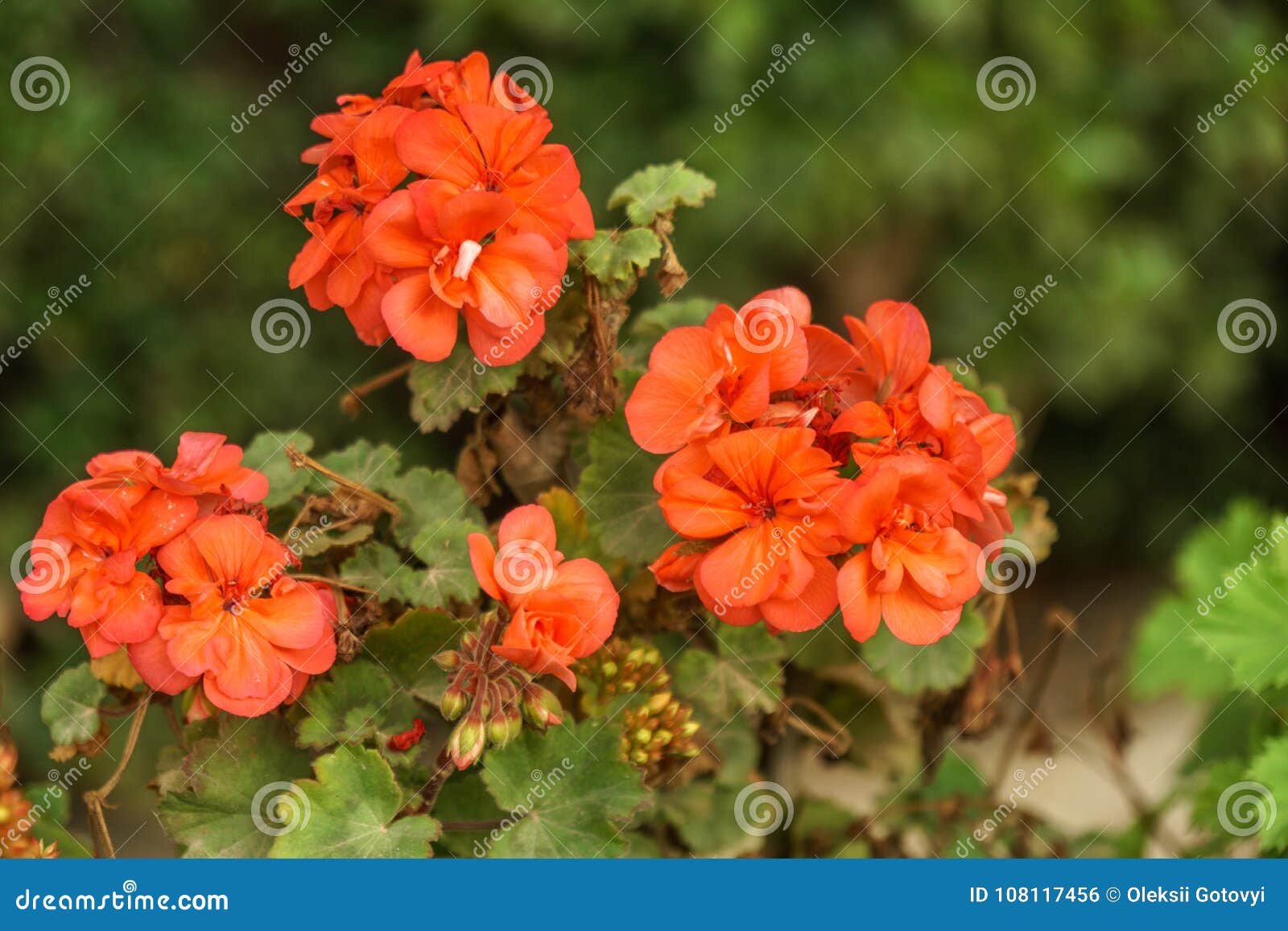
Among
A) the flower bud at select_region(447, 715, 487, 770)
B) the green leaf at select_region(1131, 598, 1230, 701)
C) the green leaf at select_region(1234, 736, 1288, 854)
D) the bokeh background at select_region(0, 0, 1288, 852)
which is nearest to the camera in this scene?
the flower bud at select_region(447, 715, 487, 770)

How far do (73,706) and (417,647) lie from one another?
0.84ft

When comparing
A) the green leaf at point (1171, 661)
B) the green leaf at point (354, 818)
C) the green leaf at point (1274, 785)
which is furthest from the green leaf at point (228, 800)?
the green leaf at point (1171, 661)

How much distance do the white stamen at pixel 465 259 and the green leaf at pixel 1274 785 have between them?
71 cm

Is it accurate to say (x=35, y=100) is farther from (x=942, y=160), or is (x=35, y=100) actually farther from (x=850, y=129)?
(x=942, y=160)

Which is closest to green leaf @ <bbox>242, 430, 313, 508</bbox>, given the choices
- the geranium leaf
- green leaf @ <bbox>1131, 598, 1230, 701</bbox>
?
the geranium leaf

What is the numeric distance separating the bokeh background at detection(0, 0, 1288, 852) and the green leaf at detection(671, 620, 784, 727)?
0.91 m

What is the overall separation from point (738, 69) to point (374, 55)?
606 mm

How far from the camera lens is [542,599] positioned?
0.77 metres

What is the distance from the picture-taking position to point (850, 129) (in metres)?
1.96

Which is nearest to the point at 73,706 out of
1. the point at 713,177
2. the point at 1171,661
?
the point at 1171,661

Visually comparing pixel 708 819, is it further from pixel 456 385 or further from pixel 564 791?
pixel 456 385

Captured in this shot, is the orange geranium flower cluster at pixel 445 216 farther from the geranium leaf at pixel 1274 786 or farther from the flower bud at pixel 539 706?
the geranium leaf at pixel 1274 786

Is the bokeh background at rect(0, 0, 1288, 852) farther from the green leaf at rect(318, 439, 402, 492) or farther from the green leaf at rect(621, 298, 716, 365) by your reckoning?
the green leaf at rect(318, 439, 402, 492)

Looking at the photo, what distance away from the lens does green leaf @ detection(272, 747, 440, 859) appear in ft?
2.56
